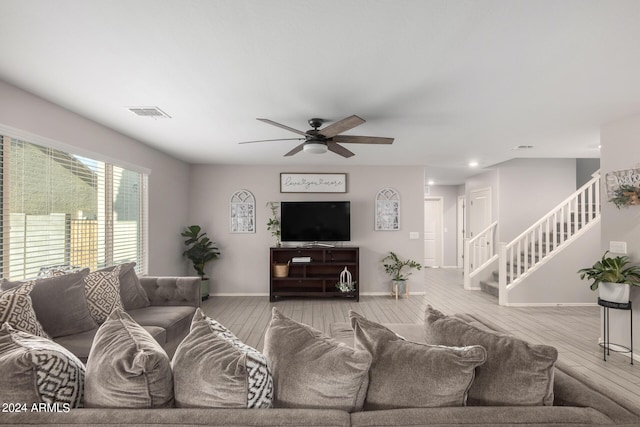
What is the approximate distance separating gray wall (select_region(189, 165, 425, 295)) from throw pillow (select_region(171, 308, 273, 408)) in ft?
16.3

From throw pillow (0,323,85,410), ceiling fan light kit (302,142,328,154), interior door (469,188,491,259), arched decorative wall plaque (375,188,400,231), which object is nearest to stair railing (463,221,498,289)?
interior door (469,188,491,259)

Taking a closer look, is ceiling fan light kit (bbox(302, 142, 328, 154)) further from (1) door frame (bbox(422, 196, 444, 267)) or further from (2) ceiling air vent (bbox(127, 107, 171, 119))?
(1) door frame (bbox(422, 196, 444, 267))

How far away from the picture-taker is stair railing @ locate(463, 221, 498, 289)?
6594mm

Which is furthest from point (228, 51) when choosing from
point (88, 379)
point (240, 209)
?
point (240, 209)

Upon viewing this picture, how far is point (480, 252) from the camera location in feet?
22.2

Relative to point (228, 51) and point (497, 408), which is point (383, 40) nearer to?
point (228, 51)

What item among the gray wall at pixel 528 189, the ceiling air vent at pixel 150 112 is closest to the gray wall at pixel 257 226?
the gray wall at pixel 528 189

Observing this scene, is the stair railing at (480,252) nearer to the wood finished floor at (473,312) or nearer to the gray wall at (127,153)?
the wood finished floor at (473,312)

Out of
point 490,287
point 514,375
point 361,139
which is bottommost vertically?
point 490,287

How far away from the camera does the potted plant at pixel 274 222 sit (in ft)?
19.4

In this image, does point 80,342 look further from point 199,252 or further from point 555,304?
point 555,304

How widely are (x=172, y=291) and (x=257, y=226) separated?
8.82 feet

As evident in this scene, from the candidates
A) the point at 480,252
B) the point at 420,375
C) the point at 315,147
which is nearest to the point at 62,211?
the point at 315,147

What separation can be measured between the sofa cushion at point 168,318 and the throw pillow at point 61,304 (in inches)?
15.8
